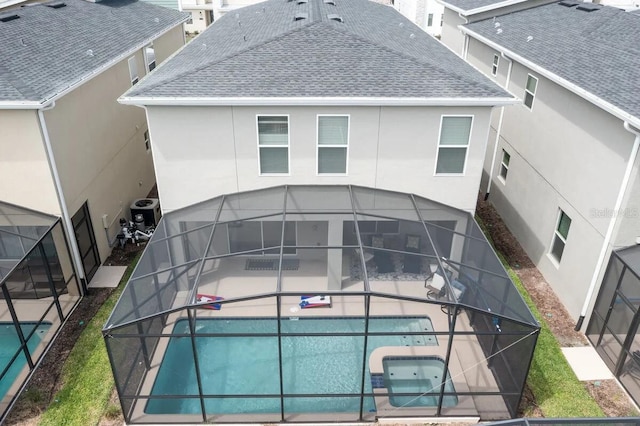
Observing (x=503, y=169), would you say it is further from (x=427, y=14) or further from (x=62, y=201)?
(x=427, y=14)

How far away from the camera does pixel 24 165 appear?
11.7 m

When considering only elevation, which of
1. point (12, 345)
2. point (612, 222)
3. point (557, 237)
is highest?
point (612, 222)

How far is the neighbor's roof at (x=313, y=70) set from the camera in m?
11.4

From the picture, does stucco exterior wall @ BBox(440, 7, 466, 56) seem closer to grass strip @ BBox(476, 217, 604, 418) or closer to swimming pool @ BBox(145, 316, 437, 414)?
grass strip @ BBox(476, 217, 604, 418)

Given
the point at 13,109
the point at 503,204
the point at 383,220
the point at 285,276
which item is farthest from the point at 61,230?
the point at 503,204

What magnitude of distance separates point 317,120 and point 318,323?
4912 mm

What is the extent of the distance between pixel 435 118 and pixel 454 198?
2293 mm

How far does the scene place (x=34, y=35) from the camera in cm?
1497

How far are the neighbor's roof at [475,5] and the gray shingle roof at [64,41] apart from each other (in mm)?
13761

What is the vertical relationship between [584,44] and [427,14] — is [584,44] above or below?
above

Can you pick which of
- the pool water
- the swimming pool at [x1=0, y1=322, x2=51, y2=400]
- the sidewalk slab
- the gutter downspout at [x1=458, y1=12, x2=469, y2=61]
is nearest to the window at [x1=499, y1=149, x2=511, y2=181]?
the gutter downspout at [x1=458, y1=12, x2=469, y2=61]

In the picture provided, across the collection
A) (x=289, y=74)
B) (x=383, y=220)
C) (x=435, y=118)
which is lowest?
(x=383, y=220)

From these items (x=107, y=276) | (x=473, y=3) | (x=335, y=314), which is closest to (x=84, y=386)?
(x=107, y=276)

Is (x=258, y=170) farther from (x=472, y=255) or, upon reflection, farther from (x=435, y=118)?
(x=472, y=255)
